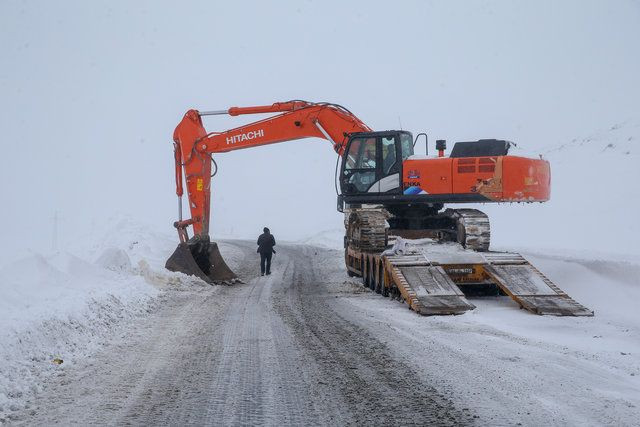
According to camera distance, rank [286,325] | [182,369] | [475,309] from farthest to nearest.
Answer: [475,309] < [286,325] < [182,369]

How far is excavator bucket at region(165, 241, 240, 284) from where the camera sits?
16297mm

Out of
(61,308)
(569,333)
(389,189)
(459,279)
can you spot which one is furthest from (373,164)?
(61,308)

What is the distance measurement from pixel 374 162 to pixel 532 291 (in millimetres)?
5085

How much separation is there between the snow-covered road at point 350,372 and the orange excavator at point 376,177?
3458 mm

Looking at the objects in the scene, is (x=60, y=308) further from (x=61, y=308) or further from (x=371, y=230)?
(x=371, y=230)

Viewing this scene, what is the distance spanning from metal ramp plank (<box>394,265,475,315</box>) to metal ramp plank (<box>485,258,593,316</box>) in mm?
853

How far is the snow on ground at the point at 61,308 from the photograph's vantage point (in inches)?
263

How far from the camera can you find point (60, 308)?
8.95 meters

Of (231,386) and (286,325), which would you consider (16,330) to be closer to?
(231,386)

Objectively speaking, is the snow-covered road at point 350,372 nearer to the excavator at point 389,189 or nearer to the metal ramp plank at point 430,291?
the metal ramp plank at point 430,291

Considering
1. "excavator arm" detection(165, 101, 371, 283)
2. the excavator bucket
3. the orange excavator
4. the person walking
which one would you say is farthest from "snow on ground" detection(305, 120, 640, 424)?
"excavator arm" detection(165, 101, 371, 283)

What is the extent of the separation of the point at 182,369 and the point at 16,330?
1.92m

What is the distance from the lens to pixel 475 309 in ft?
35.5

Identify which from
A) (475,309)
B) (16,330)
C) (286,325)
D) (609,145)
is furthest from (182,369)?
(609,145)
